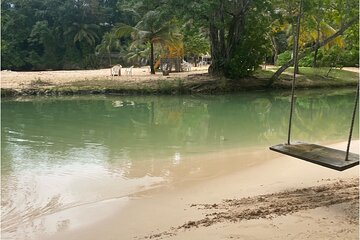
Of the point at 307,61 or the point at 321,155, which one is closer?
the point at 321,155

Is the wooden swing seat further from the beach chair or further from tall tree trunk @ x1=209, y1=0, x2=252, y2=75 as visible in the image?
the beach chair

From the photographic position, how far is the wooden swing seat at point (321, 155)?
473 cm

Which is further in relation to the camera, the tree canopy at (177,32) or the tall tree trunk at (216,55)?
the tall tree trunk at (216,55)

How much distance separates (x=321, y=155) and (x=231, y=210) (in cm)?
132

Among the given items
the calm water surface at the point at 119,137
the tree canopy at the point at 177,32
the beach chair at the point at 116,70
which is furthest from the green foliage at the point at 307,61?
the beach chair at the point at 116,70

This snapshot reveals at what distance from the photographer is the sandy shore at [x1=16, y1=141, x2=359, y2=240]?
4391 millimetres

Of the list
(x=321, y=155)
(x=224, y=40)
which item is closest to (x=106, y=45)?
(x=224, y=40)

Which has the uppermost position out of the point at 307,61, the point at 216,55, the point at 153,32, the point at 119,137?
the point at 153,32

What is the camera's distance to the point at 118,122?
555 inches

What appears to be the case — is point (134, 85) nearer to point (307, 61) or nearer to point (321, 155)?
point (321, 155)

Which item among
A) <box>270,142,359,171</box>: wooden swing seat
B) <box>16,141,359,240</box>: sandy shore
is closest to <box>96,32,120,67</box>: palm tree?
<box>16,141,359,240</box>: sandy shore

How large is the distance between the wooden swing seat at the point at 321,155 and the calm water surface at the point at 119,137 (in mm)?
2513

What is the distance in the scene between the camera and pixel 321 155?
16.7 feet

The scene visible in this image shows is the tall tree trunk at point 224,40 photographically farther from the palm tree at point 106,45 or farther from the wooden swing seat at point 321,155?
the palm tree at point 106,45
